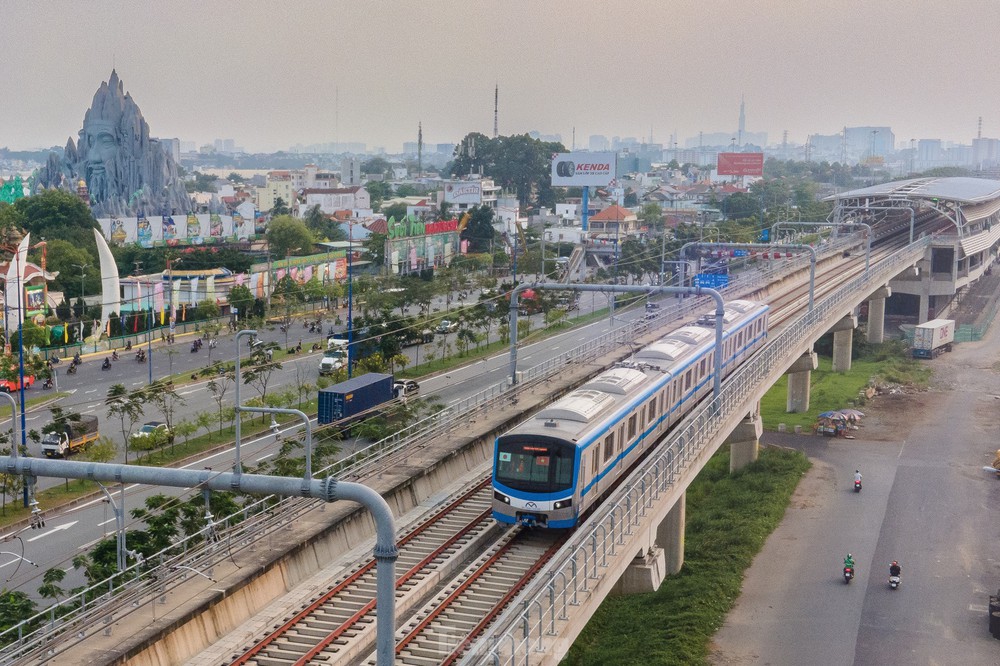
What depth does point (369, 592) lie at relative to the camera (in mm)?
16891

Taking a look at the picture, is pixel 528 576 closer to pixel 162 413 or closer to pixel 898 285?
pixel 162 413

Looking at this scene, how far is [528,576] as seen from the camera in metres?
17.4

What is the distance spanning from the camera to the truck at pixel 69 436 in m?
31.6

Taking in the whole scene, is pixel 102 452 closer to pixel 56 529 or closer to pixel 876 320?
pixel 56 529

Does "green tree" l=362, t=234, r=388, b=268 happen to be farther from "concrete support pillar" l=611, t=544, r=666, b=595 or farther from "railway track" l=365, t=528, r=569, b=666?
"railway track" l=365, t=528, r=569, b=666

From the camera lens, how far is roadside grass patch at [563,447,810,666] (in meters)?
22.3

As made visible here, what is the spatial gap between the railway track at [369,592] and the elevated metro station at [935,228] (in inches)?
1930

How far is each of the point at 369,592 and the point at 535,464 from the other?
3590 mm

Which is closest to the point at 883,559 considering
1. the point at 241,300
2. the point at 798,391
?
the point at 798,391

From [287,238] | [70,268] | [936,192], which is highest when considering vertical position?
[936,192]

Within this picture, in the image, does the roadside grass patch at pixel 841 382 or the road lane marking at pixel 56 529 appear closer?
the road lane marking at pixel 56 529

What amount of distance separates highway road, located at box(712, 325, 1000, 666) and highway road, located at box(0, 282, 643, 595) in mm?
12532

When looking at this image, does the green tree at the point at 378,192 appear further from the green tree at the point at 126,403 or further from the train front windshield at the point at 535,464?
the train front windshield at the point at 535,464

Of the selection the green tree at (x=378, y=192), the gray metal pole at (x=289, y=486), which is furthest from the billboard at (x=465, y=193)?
the gray metal pole at (x=289, y=486)
